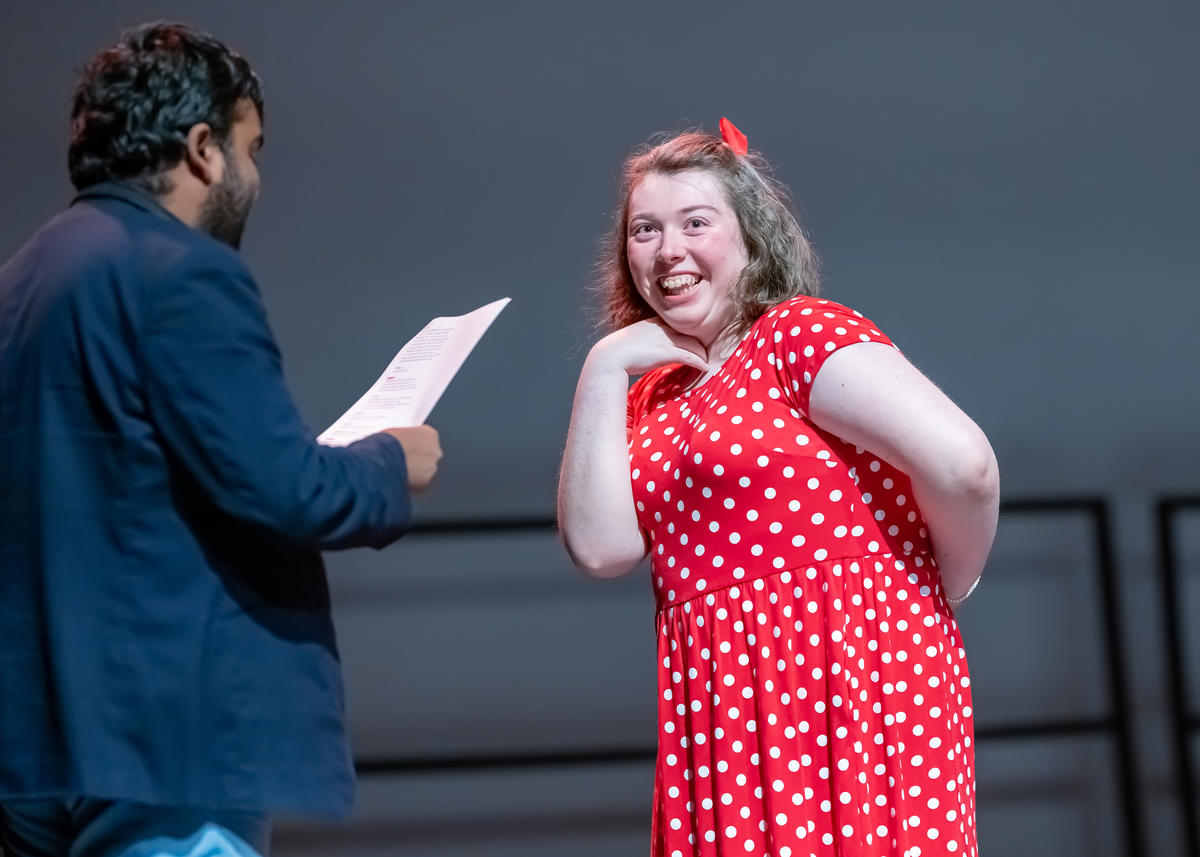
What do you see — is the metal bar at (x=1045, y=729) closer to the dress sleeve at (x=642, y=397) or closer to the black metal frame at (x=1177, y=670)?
the black metal frame at (x=1177, y=670)

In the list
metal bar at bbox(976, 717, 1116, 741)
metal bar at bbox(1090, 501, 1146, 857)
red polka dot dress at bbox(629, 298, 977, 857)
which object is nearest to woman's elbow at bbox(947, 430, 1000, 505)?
red polka dot dress at bbox(629, 298, 977, 857)

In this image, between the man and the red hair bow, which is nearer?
the man

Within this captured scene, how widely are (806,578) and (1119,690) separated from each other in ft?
6.90

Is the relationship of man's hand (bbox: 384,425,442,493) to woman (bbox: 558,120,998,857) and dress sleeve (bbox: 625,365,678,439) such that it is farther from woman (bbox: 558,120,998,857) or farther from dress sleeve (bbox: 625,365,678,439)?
dress sleeve (bbox: 625,365,678,439)

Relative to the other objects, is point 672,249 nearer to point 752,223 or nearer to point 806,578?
point 752,223

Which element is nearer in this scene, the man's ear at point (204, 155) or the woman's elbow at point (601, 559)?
the man's ear at point (204, 155)

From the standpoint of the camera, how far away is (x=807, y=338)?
1.65 metres

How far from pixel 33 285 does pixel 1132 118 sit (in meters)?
3.17

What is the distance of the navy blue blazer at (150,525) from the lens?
1186 millimetres

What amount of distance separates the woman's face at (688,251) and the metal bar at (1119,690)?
1967mm

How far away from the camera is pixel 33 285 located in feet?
4.09

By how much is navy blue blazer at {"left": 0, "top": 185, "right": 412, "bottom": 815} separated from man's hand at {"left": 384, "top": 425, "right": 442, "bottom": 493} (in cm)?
12

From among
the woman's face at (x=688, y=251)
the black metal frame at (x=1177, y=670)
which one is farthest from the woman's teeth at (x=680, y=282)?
the black metal frame at (x=1177, y=670)

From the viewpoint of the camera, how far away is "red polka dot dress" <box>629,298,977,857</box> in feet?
5.33
